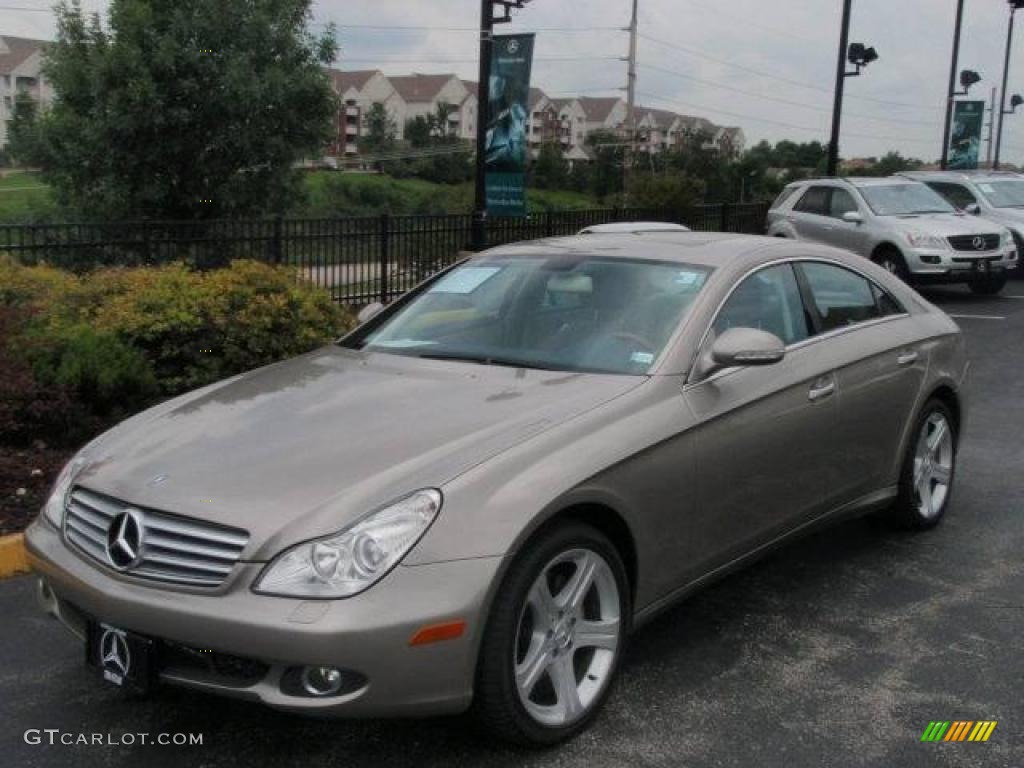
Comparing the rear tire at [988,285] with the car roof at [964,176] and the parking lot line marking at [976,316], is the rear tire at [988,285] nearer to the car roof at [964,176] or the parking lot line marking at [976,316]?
the parking lot line marking at [976,316]

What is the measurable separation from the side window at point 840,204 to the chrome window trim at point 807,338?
11.4 m

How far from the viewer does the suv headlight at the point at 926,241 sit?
1509cm

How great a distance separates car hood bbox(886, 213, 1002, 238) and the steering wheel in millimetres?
12265

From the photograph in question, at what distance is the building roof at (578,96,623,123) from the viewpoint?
147m

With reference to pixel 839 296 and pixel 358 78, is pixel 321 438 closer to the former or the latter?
pixel 839 296

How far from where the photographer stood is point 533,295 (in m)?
4.55

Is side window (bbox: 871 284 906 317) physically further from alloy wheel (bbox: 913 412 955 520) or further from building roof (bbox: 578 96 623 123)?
building roof (bbox: 578 96 623 123)

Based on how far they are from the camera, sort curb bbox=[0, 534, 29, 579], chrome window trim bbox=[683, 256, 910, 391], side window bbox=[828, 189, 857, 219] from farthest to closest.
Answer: side window bbox=[828, 189, 857, 219] < curb bbox=[0, 534, 29, 579] < chrome window trim bbox=[683, 256, 910, 391]

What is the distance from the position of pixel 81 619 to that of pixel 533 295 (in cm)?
213

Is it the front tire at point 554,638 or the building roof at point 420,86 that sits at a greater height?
the building roof at point 420,86

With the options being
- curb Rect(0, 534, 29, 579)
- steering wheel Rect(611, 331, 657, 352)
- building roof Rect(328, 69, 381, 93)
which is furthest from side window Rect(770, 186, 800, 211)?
building roof Rect(328, 69, 381, 93)

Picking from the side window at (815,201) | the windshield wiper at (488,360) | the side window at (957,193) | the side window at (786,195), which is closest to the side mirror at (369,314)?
the windshield wiper at (488,360)

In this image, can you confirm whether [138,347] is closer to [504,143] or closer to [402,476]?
[402,476]

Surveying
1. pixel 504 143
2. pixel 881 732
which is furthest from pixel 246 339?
pixel 504 143
